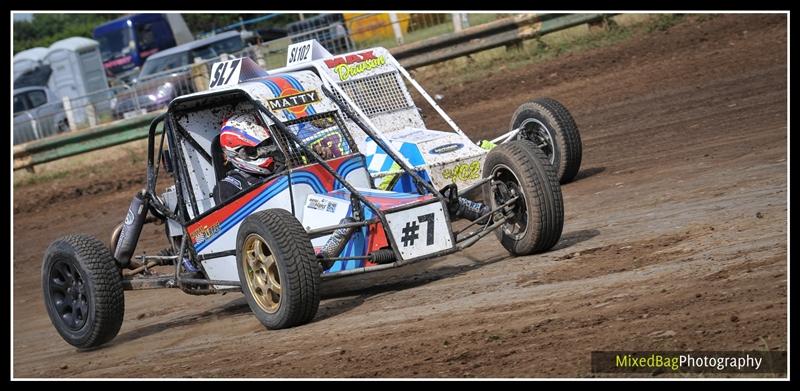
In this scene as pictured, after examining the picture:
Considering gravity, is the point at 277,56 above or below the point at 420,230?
above

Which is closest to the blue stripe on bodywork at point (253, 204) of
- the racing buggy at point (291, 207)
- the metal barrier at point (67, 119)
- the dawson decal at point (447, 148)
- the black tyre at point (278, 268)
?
the racing buggy at point (291, 207)

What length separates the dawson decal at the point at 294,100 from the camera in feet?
25.2

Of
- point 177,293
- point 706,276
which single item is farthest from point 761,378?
point 177,293

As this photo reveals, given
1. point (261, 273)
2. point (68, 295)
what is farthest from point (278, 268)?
point (68, 295)

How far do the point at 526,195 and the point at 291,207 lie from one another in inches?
56.5

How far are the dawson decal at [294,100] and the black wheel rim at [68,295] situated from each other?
5.51 ft

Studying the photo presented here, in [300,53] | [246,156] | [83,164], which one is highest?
[300,53]

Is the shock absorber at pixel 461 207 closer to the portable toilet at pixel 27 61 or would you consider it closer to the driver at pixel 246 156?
the driver at pixel 246 156

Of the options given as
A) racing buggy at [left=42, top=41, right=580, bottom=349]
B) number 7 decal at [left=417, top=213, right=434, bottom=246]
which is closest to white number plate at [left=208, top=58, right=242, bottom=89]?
racing buggy at [left=42, top=41, right=580, bottom=349]

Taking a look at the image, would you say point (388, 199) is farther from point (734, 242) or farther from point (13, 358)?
point (13, 358)

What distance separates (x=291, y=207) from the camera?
Result: 7.15 meters

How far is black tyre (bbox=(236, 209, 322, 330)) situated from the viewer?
20.6ft

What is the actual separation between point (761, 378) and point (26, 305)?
26.5 ft

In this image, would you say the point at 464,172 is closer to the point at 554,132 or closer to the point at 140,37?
the point at 554,132
